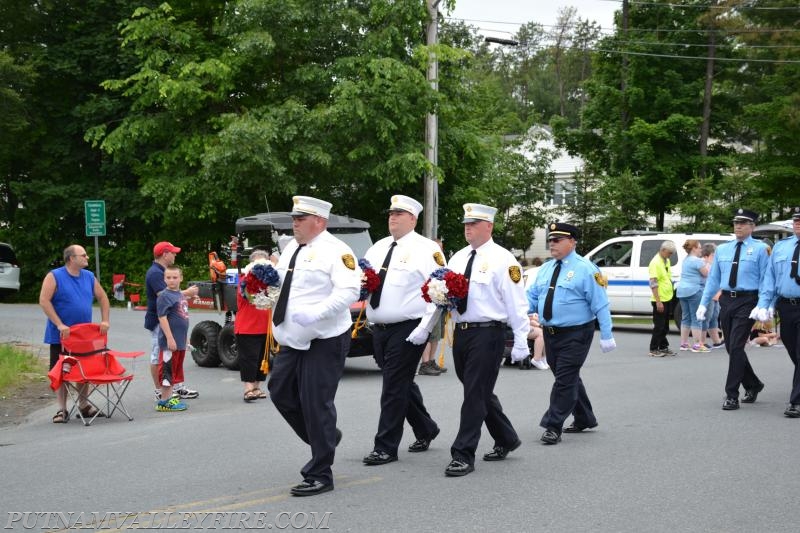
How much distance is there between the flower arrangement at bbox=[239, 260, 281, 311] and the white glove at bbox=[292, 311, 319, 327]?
1.64ft

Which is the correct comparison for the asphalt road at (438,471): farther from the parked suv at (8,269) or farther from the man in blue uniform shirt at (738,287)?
the parked suv at (8,269)

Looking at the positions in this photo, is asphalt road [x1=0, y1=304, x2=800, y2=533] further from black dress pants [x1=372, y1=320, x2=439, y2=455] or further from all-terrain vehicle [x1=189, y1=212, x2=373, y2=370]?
all-terrain vehicle [x1=189, y1=212, x2=373, y2=370]

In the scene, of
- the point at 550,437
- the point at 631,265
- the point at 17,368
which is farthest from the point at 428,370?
the point at 631,265

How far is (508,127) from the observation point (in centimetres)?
5206

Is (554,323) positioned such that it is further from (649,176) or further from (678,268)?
(649,176)

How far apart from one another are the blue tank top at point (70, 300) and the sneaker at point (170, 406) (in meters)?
1.36

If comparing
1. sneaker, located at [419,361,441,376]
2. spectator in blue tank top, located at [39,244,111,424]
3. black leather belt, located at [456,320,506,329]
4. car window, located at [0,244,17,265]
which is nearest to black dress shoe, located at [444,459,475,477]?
black leather belt, located at [456,320,506,329]

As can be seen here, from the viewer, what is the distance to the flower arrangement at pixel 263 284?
740 cm

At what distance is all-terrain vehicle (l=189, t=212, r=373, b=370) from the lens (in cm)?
1495

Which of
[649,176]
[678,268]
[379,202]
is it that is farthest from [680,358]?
[649,176]

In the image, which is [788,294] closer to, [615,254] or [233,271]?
[233,271]

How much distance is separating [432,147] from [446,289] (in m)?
16.7

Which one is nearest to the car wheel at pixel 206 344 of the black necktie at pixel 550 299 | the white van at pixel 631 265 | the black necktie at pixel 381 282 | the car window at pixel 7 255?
the black necktie at pixel 550 299

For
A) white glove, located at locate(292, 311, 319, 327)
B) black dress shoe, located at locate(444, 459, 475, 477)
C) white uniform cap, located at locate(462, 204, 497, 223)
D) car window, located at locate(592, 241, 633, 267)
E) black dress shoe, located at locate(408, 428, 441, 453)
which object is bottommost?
black dress shoe, located at locate(408, 428, 441, 453)
